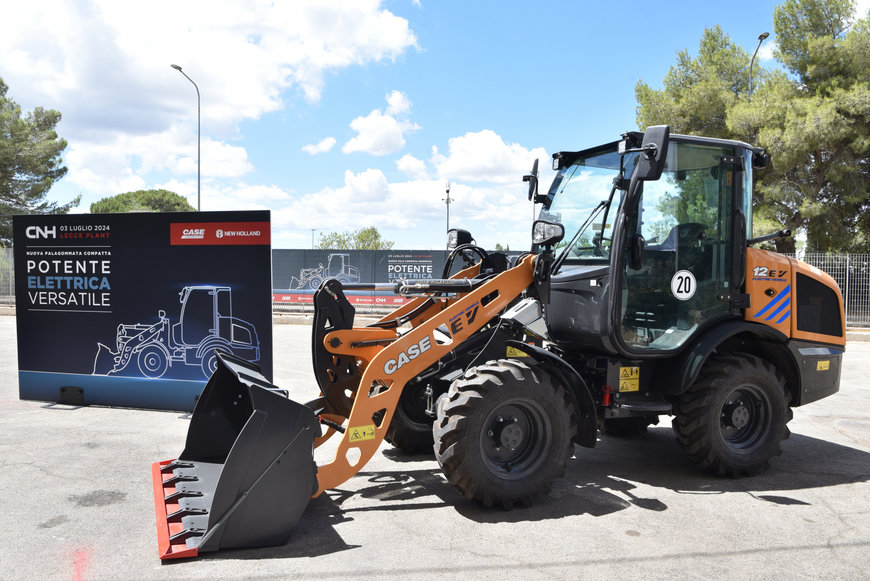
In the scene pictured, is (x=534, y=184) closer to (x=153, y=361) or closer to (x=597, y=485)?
(x=597, y=485)

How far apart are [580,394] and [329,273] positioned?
18.7 meters

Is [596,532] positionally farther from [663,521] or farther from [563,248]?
[563,248]

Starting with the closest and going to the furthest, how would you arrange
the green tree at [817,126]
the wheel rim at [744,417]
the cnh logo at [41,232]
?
the wheel rim at [744,417]
the cnh logo at [41,232]
the green tree at [817,126]

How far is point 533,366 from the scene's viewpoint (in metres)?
4.88

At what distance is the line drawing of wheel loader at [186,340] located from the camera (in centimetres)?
786

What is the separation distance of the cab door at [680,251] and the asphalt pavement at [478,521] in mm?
1326

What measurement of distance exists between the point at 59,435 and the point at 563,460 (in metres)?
5.26

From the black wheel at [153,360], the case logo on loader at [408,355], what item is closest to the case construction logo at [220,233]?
the black wheel at [153,360]

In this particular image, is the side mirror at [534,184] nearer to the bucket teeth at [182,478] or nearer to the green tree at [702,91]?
the bucket teeth at [182,478]

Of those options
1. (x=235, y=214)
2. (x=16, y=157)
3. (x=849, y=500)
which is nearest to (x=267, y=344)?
(x=235, y=214)

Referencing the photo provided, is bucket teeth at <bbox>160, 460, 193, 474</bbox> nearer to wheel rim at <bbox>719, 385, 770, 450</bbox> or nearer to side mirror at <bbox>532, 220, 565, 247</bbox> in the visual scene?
side mirror at <bbox>532, 220, 565, 247</bbox>

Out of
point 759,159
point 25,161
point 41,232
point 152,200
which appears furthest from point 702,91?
point 152,200

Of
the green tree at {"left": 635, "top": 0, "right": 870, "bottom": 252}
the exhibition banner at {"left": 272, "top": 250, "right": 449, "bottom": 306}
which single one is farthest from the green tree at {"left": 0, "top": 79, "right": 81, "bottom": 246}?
the green tree at {"left": 635, "top": 0, "right": 870, "bottom": 252}

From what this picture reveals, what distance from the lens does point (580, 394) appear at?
505 centimetres
